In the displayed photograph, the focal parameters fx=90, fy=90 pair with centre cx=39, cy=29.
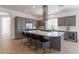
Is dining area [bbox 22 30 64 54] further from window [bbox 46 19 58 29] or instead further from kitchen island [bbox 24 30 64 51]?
window [bbox 46 19 58 29]

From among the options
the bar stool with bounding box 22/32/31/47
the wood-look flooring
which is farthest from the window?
the bar stool with bounding box 22/32/31/47

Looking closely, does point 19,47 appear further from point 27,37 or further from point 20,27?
point 20,27

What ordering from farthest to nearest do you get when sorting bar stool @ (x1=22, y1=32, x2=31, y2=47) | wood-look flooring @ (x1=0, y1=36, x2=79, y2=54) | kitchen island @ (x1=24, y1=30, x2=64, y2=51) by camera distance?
bar stool @ (x1=22, y1=32, x2=31, y2=47)
wood-look flooring @ (x1=0, y1=36, x2=79, y2=54)
kitchen island @ (x1=24, y1=30, x2=64, y2=51)

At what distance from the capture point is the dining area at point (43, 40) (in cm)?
310

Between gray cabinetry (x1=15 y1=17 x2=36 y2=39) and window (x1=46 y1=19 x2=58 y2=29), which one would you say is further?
gray cabinetry (x1=15 y1=17 x2=36 y2=39)

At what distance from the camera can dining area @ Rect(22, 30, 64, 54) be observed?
3.10m

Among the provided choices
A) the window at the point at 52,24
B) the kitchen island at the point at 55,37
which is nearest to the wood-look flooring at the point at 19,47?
the kitchen island at the point at 55,37

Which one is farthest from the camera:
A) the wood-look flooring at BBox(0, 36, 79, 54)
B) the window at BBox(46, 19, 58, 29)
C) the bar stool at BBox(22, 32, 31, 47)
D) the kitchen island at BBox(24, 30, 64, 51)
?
the bar stool at BBox(22, 32, 31, 47)

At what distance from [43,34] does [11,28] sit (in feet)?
4.11
